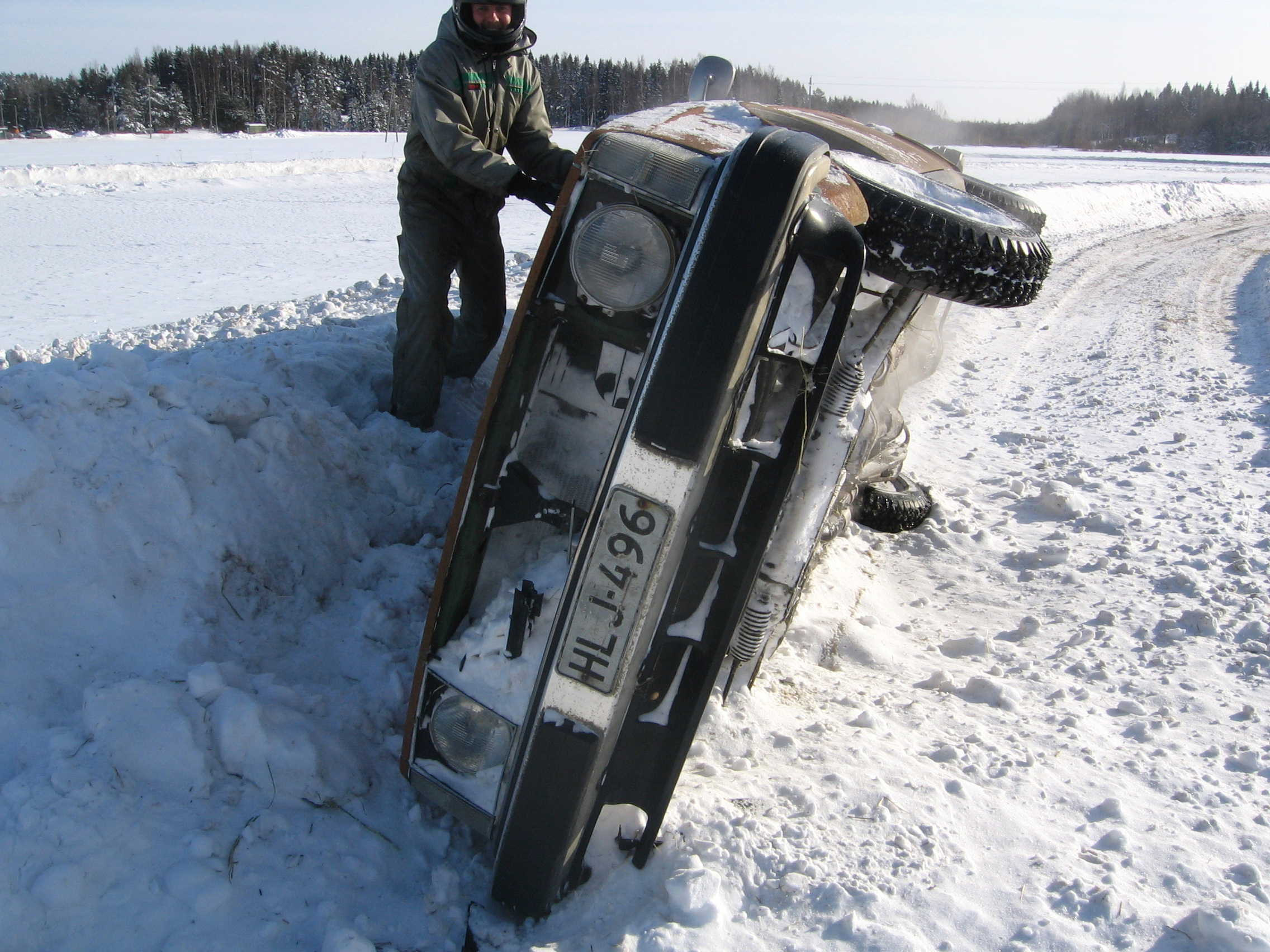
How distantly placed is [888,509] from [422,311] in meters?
2.47

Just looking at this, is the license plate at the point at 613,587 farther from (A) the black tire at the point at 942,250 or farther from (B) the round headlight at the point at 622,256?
(A) the black tire at the point at 942,250

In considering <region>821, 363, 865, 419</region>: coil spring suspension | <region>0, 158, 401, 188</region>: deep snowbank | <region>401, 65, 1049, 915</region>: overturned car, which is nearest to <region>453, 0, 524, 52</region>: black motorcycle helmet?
<region>401, 65, 1049, 915</region>: overturned car

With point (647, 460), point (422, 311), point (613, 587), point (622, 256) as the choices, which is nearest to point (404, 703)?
point (613, 587)

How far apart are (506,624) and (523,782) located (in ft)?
1.34

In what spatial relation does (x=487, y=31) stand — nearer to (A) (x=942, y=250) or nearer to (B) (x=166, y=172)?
(A) (x=942, y=250)

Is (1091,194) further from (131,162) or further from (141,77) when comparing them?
(141,77)

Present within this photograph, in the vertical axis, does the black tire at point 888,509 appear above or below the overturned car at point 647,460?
below

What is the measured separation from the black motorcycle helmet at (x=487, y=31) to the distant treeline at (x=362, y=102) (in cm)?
4832

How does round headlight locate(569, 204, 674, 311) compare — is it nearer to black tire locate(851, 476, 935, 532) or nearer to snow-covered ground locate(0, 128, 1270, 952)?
snow-covered ground locate(0, 128, 1270, 952)

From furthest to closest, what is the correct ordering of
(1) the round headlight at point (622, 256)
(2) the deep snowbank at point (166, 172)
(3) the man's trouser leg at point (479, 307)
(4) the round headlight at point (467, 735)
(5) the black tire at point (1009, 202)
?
1. (2) the deep snowbank at point (166, 172)
2. (5) the black tire at point (1009, 202)
3. (3) the man's trouser leg at point (479, 307)
4. (4) the round headlight at point (467, 735)
5. (1) the round headlight at point (622, 256)

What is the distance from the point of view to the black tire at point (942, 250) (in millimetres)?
2484

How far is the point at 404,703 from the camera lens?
2.73 metres

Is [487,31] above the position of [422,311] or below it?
above

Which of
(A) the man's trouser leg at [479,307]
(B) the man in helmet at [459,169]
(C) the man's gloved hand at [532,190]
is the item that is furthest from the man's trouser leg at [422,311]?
(C) the man's gloved hand at [532,190]
